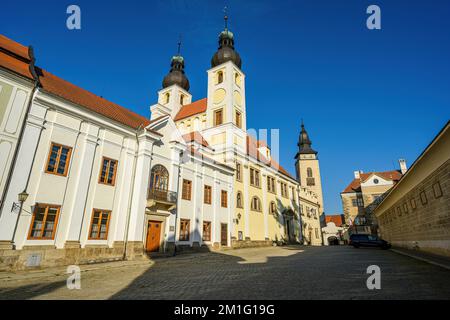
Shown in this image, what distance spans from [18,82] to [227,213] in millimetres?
19112

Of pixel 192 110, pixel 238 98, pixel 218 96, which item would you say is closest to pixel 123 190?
pixel 218 96

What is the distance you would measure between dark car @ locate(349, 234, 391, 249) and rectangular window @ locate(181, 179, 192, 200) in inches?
717

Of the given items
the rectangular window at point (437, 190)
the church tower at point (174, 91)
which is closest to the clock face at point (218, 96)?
the church tower at point (174, 91)

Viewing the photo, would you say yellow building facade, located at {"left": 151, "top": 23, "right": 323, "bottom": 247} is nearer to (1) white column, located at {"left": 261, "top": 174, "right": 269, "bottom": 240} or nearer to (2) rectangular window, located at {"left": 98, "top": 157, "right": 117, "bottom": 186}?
(1) white column, located at {"left": 261, "top": 174, "right": 269, "bottom": 240}

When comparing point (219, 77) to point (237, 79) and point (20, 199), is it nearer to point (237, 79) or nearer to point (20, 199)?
point (237, 79)

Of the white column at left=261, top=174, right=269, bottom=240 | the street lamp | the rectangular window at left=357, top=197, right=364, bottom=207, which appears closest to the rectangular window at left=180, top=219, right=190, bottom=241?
the street lamp

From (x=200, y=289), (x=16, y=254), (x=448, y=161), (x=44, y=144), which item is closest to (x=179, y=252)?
(x=16, y=254)

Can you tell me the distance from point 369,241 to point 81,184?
25.7 metres

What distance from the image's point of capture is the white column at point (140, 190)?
16016 millimetres

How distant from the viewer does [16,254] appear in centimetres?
1138

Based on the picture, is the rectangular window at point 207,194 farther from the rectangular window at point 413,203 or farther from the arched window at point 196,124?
the rectangular window at point 413,203

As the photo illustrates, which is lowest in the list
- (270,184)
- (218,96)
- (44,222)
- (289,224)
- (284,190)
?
(44,222)

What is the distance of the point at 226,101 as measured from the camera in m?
32.7

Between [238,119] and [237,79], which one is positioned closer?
[238,119]
